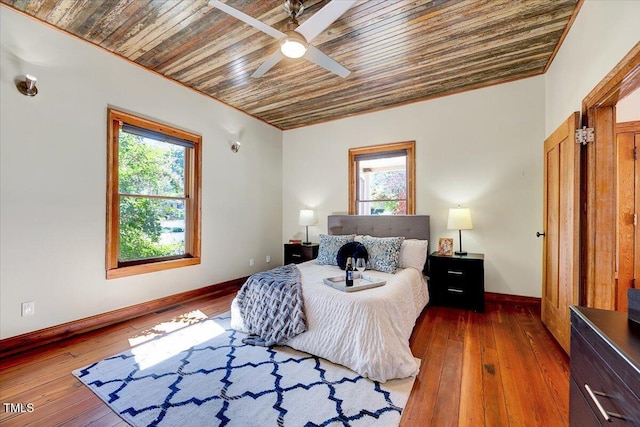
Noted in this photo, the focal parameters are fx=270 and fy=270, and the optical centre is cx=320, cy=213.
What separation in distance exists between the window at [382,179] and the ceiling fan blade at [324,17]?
99.3 inches

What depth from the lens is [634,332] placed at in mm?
866

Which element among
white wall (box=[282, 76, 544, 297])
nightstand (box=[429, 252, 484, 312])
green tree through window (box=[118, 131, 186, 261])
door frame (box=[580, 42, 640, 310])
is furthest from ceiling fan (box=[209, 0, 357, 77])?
nightstand (box=[429, 252, 484, 312])

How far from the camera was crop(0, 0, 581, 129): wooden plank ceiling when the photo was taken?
2.29 m

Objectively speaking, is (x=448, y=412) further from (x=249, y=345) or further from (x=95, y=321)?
(x=95, y=321)

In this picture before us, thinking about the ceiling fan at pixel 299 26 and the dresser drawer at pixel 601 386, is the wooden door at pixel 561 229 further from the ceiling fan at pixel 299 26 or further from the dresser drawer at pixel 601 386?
the ceiling fan at pixel 299 26

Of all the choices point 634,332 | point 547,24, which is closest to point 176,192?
point 634,332

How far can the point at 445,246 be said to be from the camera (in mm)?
3713

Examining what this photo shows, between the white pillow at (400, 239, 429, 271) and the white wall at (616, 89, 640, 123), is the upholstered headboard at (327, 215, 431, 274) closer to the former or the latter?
the white pillow at (400, 239, 429, 271)

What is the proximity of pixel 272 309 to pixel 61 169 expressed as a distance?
2437 millimetres

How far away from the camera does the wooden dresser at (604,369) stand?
0.73 m

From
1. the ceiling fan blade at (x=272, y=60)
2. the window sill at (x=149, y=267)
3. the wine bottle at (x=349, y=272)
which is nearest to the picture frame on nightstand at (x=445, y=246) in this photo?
the wine bottle at (x=349, y=272)

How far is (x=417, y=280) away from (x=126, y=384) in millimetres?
2753

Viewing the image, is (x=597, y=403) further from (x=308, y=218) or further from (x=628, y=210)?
Result: (x=308, y=218)

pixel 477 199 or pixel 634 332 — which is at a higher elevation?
pixel 477 199
